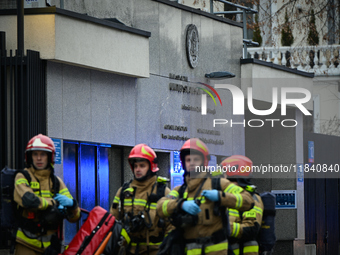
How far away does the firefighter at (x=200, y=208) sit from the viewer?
10109 mm

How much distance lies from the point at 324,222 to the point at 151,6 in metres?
8.78

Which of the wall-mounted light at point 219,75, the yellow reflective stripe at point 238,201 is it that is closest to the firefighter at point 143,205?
the yellow reflective stripe at point 238,201

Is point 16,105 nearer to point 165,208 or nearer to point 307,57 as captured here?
point 165,208

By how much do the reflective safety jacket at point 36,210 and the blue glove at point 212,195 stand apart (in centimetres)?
196

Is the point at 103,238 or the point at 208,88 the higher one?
the point at 208,88

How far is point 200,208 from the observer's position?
10180 mm

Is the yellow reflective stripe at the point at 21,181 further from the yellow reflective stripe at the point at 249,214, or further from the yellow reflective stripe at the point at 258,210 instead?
the yellow reflective stripe at the point at 258,210

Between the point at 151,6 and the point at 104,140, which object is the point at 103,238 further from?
the point at 151,6

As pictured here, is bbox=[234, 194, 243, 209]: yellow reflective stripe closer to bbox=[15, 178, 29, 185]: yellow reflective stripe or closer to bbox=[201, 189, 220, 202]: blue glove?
bbox=[201, 189, 220, 202]: blue glove

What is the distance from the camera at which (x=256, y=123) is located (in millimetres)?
24078

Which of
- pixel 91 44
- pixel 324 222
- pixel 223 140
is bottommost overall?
pixel 324 222

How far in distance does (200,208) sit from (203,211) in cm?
5

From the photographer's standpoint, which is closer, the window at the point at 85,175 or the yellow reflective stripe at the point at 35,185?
the yellow reflective stripe at the point at 35,185

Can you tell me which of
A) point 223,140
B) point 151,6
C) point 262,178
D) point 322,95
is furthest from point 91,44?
point 322,95
